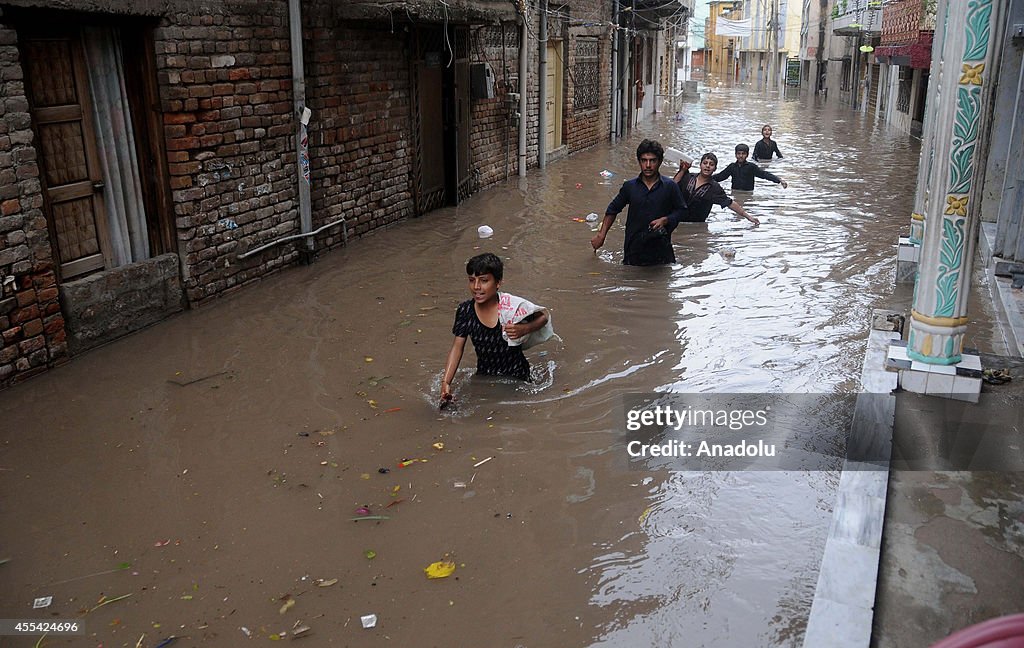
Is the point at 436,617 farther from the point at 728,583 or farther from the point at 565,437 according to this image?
the point at 565,437

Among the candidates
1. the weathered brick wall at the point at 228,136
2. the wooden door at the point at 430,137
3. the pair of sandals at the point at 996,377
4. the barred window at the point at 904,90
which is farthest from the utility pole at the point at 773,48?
the pair of sandals at the point at 996,377

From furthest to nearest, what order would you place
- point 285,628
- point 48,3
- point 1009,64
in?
point 1009,64 < point 48,3 < point 285,628

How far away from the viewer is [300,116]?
27.0 feet

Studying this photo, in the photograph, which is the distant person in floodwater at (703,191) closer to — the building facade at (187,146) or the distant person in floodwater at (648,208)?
the distant person in floodwater at (648,208)

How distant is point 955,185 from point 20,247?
19.0 feet

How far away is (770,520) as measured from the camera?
13.4 ft

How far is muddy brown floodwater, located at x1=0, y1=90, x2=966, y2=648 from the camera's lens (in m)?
3.48

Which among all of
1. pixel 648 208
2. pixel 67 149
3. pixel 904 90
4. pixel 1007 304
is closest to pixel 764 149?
pixel 648 208

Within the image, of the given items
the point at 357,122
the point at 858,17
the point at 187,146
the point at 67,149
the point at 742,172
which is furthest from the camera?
the point at 858,17

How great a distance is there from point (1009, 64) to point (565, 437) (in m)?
7.33

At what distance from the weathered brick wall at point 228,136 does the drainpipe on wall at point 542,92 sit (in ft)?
25.5

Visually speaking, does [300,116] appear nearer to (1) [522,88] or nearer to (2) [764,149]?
(1) [522,88]

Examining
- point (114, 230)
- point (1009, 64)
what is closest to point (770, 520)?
point (114, 230)

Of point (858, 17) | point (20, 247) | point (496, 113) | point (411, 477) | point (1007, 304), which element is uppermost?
point (858, 17)
